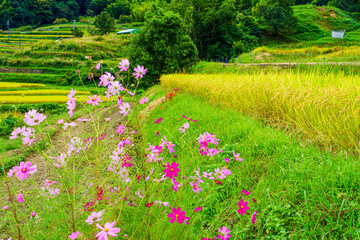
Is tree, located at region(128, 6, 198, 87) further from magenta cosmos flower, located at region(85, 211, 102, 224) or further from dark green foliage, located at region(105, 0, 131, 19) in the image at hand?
dark green foliage, located at region(105, 0, 131, 19)

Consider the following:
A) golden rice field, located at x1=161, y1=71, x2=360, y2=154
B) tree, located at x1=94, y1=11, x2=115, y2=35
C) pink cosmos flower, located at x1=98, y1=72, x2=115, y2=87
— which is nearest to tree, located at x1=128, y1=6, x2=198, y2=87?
golden rice field, located at x1=161, y1=71, x2=360, y2=154

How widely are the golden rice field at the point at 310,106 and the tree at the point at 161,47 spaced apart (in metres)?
12.3

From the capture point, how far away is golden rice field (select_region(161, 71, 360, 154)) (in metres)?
A: 2.37

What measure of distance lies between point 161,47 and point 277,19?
85.3 feet

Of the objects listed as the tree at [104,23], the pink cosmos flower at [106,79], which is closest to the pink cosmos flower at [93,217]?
the pink cosmos flower at [106,79]

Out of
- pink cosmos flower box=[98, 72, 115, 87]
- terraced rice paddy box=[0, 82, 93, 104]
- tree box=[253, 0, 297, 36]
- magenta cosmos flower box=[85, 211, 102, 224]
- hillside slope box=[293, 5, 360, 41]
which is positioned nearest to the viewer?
magenta cosmos flower box=[85, 211, 102, 224]

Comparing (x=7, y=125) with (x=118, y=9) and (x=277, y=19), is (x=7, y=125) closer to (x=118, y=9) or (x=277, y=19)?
(x=277, y=19)

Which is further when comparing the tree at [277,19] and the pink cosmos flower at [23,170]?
the tree at [277,19]

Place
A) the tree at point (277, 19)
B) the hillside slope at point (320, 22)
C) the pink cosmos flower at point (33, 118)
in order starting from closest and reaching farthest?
1. the pink cosmos flower at point (33, 118)
2. the tree at point (277, 19)
3. the hillside slope at point (320, 22)

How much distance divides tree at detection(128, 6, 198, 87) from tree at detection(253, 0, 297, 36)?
23.4m

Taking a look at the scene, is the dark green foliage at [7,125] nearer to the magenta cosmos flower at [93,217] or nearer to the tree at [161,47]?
the tree at [161,47]

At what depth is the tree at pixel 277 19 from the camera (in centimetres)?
3384

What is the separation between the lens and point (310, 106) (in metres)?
2.90

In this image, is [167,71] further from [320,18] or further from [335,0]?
[335,0]
